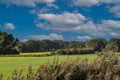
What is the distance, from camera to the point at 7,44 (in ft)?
411

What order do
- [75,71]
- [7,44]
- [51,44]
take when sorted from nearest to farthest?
[75,71] < [7,44] < [51,44]

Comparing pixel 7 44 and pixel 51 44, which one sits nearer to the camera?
pixel 7 44

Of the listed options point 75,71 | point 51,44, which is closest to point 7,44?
point 51,44

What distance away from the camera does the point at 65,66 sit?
8.97 metres

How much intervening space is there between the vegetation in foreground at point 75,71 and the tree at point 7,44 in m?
111

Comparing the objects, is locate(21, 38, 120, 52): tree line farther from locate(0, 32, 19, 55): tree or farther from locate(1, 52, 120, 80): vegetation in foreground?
locate(1, 52, 120, 80): vegetation in foreground

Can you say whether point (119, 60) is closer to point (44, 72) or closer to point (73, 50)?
point (44, 72)

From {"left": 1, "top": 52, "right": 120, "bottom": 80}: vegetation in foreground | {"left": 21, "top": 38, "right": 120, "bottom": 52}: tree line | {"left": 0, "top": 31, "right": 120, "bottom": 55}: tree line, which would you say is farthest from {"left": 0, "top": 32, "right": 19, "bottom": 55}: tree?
{"left": 1, "top": 52, "right": 120, "bottom": 80}: vegetation in foreground

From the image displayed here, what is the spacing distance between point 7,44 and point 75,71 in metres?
118

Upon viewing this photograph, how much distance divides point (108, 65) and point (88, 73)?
1353mm

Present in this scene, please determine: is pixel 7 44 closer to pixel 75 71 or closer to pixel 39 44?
pixel 39 44

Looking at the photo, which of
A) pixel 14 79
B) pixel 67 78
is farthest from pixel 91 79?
pixel 14 79

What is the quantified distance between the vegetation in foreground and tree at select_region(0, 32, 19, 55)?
364 feet

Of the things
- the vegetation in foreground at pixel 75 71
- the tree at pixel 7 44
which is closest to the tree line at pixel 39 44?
the tree at pixel 7 44
